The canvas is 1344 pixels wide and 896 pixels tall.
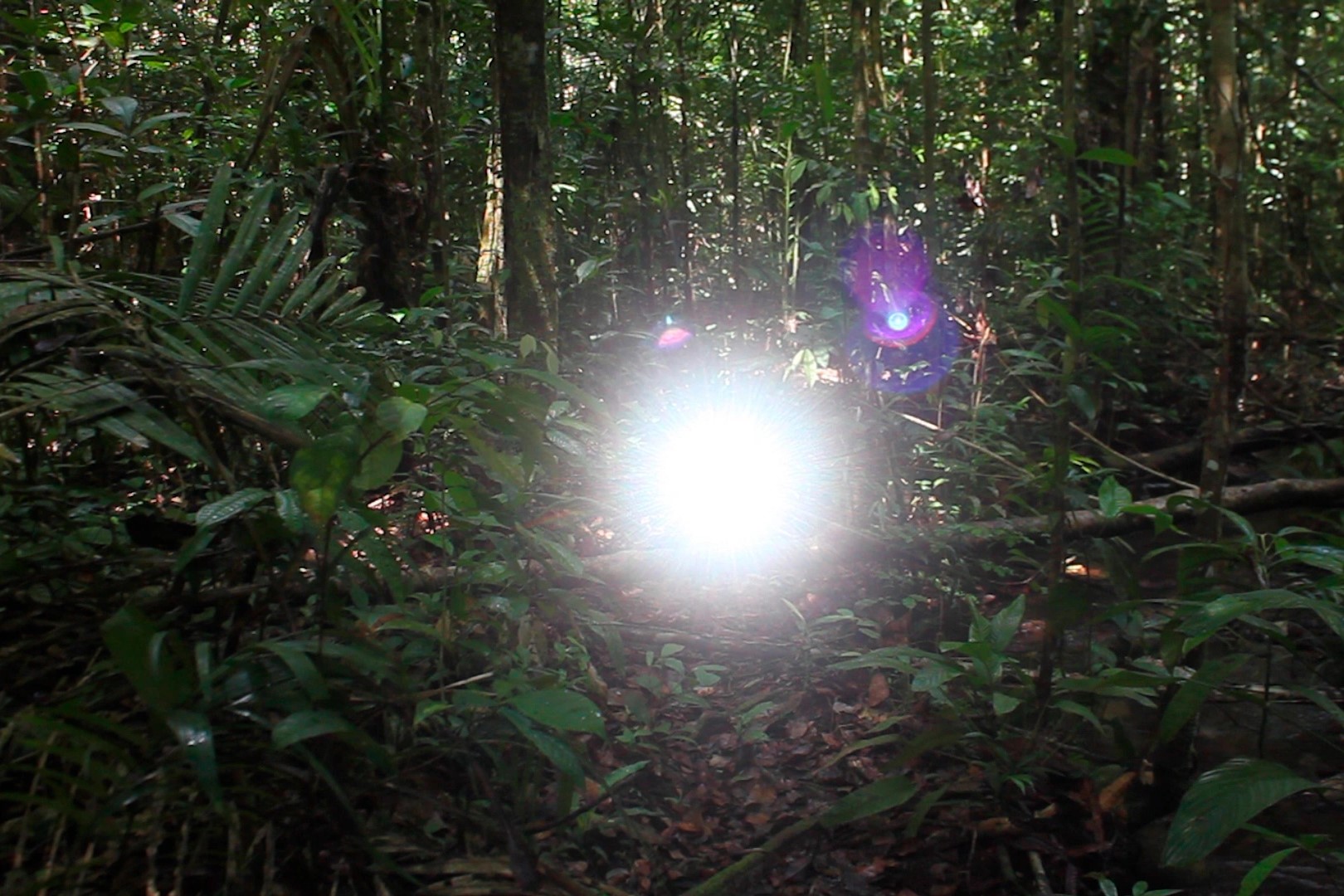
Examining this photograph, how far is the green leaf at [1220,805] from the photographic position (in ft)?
5.65

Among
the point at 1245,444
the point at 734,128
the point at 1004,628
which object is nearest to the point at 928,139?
the point at 734,128

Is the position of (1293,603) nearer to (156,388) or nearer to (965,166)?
(156,388)

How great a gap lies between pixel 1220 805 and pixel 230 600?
1641 mm

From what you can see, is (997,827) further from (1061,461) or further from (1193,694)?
(1061,461)

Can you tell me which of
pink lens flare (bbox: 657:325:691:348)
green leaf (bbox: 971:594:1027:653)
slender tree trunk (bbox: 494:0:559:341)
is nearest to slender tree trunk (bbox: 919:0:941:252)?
pink lens flare (bbox: 657:325:691:348)

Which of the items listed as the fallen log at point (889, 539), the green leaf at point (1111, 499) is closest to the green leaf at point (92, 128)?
the fallen log at point (889, 539)

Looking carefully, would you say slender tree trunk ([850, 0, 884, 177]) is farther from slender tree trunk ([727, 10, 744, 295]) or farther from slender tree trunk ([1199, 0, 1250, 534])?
slender tree trunk ([1199, 0, 1250, 534])

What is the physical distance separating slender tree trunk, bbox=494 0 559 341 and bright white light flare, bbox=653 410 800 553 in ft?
2.52

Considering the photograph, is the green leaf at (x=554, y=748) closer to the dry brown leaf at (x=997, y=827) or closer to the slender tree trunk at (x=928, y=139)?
the dry brown leaf at (x=997, y=827)

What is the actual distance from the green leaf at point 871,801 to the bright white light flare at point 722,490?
5.69 feet

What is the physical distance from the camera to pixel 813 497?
4.19 meters

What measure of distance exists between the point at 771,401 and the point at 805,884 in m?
A: 2.66

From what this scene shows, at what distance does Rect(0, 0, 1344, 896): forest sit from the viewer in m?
1.57

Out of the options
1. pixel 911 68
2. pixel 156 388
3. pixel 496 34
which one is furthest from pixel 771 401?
pixel 911 68
